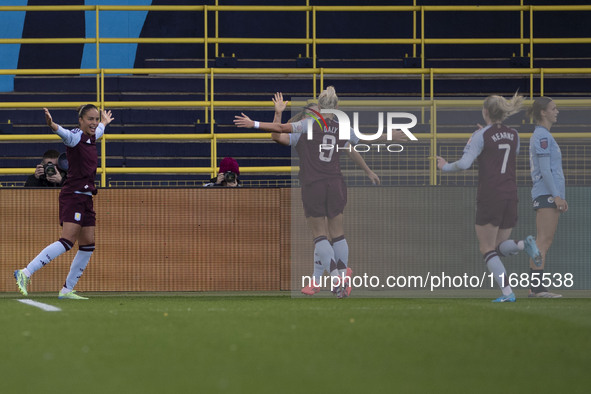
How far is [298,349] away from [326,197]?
482 cm

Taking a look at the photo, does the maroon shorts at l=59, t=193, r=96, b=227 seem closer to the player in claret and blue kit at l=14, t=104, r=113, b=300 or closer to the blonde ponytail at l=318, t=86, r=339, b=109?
the player in claret and blue kit at l=14, t=104, r=113, b=300

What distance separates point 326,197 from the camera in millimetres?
9641

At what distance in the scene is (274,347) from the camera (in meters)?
4.97

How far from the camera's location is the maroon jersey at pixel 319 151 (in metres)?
9.62

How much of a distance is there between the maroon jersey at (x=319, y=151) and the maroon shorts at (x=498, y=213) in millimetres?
1456

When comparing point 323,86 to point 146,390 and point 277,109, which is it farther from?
point 146,390

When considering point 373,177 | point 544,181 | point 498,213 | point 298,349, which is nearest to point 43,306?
point 373,177

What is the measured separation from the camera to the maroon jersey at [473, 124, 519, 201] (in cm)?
919

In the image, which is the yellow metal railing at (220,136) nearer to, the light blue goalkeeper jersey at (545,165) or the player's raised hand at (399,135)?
the player's raised hand at (399,135)

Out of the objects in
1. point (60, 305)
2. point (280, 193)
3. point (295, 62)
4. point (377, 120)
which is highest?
point (295, 62)

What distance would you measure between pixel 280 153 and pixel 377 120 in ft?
16.0

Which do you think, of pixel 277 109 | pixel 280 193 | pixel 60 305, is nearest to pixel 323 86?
pixel 280 193

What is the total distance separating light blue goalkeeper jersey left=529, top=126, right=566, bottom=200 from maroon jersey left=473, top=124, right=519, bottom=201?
0.29 metres

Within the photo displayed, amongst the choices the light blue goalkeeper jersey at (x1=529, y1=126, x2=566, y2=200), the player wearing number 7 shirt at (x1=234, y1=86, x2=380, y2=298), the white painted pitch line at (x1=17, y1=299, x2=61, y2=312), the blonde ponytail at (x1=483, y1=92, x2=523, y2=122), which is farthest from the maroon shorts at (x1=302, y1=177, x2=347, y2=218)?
the white painted pitch line at (x1=17, y1=299, x2=61, y2=312)
